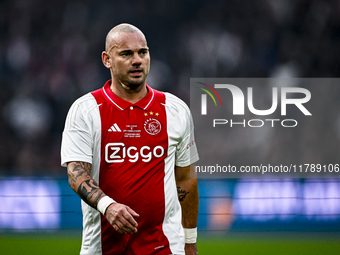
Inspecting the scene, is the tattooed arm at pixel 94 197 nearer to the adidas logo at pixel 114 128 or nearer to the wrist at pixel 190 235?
the adidas logo at pixel 114 128

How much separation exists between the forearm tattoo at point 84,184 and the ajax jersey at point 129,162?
0.15 ft

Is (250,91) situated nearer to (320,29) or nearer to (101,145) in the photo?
(320,29)

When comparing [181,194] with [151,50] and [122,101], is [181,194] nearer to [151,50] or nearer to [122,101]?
[122,101]

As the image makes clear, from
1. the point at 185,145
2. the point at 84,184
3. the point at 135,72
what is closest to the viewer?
the point at 84,184

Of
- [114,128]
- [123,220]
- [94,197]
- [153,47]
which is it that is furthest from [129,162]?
[153,47]

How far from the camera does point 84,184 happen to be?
204 cm

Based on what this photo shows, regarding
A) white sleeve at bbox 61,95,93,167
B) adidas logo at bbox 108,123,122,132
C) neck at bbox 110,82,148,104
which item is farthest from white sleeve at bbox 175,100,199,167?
white sleeve at bbox 61,95,93,167

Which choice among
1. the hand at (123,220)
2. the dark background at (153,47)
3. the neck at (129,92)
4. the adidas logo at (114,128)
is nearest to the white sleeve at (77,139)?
the adidas logo at (114,128)

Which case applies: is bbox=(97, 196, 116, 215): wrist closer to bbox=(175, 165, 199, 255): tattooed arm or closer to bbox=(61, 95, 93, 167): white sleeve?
bbox=(61, 95, 93, 167): white sleeve

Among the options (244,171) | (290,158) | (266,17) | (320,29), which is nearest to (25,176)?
(244,171)

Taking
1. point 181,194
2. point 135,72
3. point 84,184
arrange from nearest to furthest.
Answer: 1. point 84,184
2. point 135,72
3. point 181,194

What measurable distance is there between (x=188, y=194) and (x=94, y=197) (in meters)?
0.73

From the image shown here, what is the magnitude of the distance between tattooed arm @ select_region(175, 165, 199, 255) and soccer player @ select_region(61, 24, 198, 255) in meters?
0.12

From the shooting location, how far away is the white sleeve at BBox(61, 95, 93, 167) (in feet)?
7.00
